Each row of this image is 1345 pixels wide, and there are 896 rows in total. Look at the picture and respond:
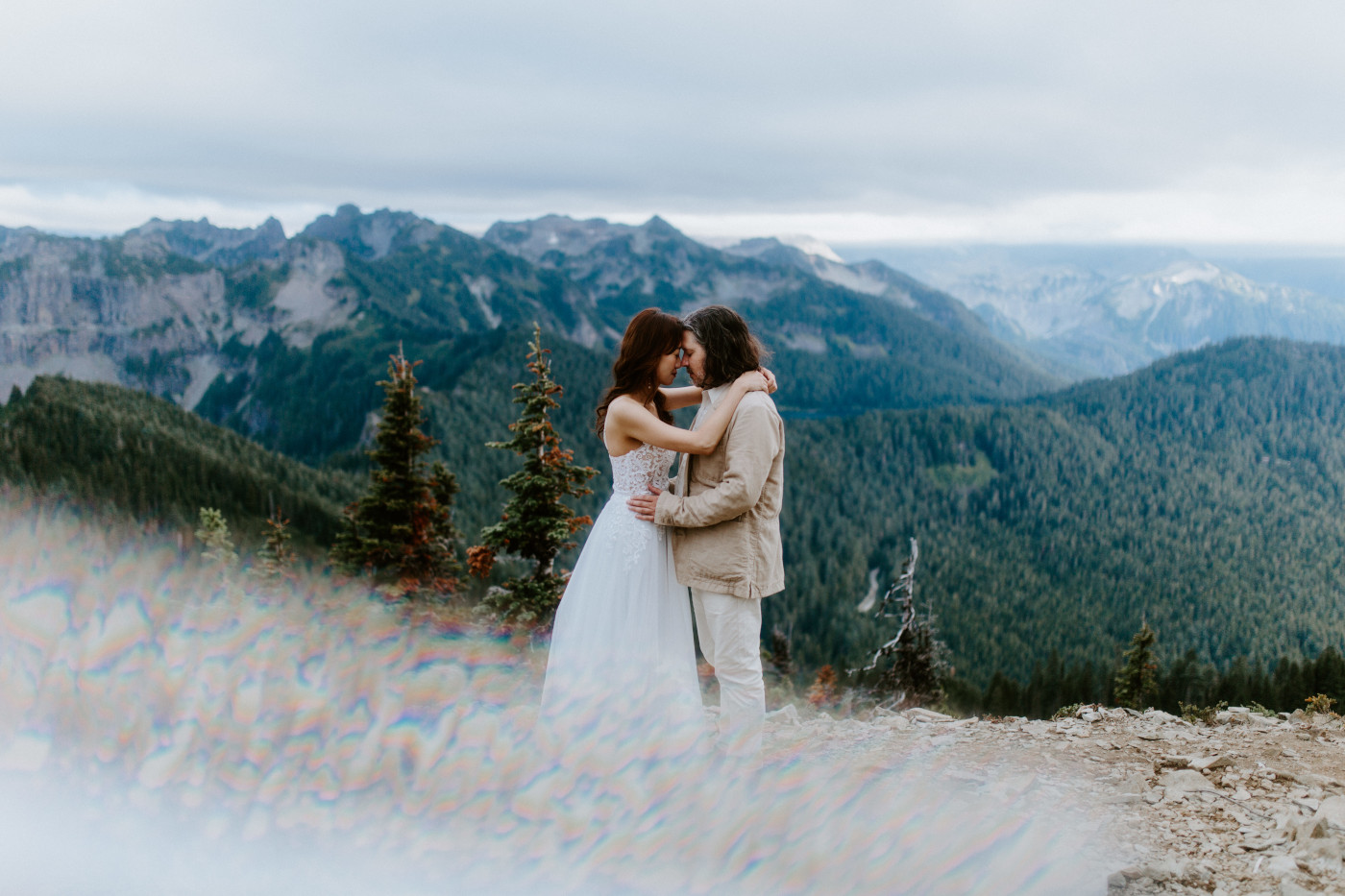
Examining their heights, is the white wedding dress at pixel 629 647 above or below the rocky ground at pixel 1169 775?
above

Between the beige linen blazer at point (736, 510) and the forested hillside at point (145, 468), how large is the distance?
8886cm

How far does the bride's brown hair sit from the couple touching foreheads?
0.04 feet

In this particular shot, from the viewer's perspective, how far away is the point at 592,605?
702 centimetres

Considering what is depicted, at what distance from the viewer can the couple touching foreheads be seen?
6402 millimetres

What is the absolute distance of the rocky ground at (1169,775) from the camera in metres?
5.60

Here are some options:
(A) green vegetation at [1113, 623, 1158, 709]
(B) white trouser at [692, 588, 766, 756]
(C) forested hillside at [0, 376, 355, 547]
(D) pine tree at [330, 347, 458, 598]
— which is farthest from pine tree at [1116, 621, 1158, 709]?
(C) forested hillside at [0, 376, 355, 547]

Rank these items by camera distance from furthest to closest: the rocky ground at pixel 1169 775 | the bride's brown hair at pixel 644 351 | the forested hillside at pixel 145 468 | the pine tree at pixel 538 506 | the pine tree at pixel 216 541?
the forested hillside at pixel 145 468 → the pine tree at pixel 216 541 → the pine tree at pixel 538 506 → the bride's brown hair at pixel 644 351 → the rocky ground at pixel 1169 775

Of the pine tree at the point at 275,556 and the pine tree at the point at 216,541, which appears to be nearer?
the pine tree at the point at 275,556

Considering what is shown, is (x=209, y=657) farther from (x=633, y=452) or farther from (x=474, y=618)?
(x=474, y=618)

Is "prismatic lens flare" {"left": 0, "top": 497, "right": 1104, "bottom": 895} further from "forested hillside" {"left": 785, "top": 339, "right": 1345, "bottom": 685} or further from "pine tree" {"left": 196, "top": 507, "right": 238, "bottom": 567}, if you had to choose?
"forested hillside" {"left": 785, "top": 339, "right": 1345, "bottom": 685}

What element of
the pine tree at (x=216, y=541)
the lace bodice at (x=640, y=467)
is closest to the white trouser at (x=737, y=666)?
the lace bodice at (x=640, y=467)

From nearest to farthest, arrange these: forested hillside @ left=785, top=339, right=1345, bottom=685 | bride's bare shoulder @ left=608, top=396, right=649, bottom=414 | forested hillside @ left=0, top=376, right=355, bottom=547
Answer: bride's bare shoulder @ left=608, top=396, right=649, bottom=414 < forested hillside @ left=0, top=376, right=355, bottom=547 < forested hillside @ left=785, top=339, right=1345, bottom=685

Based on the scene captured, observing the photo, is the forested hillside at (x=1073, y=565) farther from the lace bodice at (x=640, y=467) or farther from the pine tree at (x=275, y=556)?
the lace bodice at (x=640, y=467)

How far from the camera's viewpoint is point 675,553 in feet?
22.8
